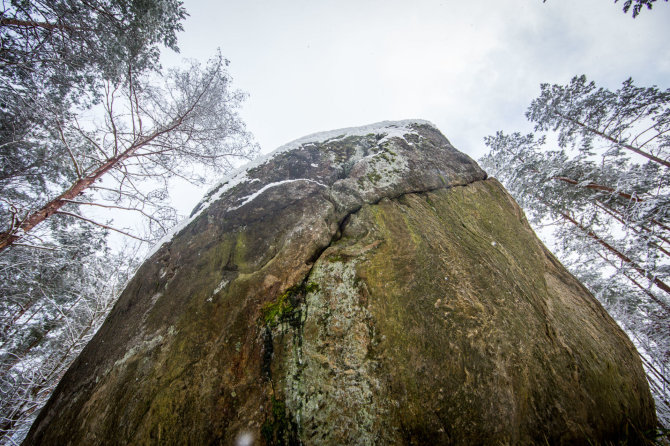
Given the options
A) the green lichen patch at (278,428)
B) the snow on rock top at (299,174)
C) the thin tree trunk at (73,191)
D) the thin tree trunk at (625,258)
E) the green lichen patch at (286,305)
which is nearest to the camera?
the green lichen patch at (278,428)

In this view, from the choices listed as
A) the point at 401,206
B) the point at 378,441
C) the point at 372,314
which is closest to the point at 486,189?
the point at 401,206

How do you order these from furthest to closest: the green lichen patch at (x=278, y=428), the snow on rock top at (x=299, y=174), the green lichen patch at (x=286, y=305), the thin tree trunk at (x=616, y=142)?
1. the thin tree trunk at (x=616, y=142)
2. the snow on rock top at (x=299, y=174)
3. the green lichen patch at (x=286, y=305)
4. the green lichen patch at (x=278, y=428)

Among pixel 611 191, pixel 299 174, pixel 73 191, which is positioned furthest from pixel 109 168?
pixel 611 191

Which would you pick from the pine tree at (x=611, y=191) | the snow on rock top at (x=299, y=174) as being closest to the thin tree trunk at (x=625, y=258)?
the pine tree at (x=611, y=191)

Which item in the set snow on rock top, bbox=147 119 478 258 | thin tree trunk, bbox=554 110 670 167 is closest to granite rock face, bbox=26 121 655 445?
snow on rock top, bbox=147 119 478 258

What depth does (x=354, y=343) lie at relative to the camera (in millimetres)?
2156

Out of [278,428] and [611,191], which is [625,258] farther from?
[278,428]

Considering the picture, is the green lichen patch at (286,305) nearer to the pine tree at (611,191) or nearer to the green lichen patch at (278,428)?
the green lichen patch at (278,428)

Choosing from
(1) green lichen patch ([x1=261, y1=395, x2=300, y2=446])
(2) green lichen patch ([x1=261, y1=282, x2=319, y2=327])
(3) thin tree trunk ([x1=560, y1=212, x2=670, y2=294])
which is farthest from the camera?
(3) thin tree trunk ([x1=560, y1=212, x2=670, y2=294])

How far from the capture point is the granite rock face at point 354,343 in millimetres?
1876

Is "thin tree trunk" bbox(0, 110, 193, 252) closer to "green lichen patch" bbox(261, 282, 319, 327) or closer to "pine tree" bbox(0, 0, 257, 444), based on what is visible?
"pine tree" bbox(0, 0, 257, 444)

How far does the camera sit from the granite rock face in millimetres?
1876

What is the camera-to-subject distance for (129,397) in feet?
6.73

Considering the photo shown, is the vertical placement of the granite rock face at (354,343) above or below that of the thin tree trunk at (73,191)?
below
